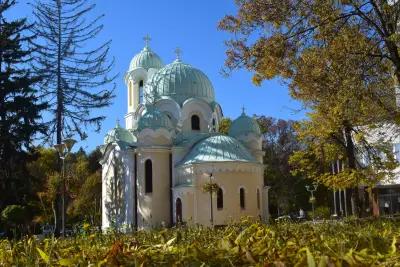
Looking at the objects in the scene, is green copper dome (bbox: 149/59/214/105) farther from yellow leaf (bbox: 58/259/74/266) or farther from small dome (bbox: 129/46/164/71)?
yellow leaf (bbox: 58/259/74/266)

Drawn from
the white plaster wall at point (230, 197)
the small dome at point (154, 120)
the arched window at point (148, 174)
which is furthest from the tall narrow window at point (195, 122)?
the white plaster wall at point (230, 197)

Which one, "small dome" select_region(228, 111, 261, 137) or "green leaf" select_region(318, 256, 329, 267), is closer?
"green leaf" select_region(318, 256, 329, 267)

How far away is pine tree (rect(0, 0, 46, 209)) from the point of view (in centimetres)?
3316

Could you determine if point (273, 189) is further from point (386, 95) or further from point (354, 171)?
point (386, 95)

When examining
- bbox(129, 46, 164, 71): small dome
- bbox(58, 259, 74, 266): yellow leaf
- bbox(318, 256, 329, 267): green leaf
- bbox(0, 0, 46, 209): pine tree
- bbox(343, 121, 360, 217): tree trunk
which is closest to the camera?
bbox(318, 256, 329, 267): green leaf

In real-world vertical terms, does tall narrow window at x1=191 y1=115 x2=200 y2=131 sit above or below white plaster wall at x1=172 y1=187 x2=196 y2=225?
above

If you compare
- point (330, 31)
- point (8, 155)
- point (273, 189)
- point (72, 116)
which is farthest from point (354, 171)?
point (273, 189)

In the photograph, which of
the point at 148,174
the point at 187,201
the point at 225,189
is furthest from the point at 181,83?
the point at 225,189

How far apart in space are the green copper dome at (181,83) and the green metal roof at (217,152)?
5.88 metres

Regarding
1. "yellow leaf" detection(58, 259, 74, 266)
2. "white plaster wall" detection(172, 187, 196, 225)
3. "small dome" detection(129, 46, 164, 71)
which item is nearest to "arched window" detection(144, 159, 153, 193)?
"white plaster wall" detection(172, 187, 196, 225)

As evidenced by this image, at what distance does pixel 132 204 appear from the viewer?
36.4 m

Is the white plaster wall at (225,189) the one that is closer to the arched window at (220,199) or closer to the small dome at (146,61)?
the arched window at (220,199)

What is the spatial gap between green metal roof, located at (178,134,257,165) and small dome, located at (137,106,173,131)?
110 inches

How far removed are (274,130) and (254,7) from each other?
138ft
